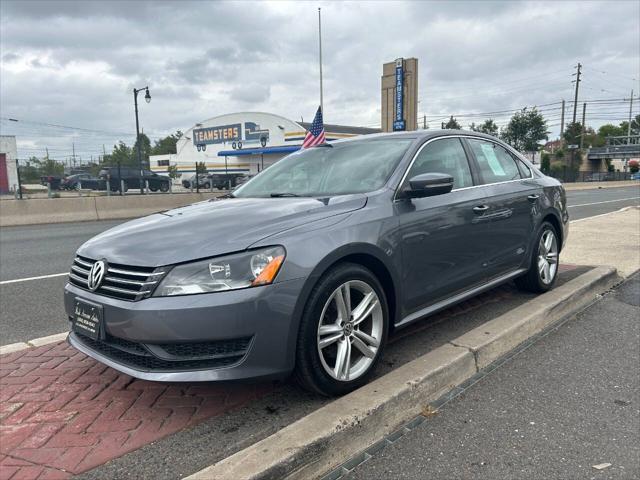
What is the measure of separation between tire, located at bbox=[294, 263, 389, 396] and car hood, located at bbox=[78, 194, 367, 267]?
0.39 metres

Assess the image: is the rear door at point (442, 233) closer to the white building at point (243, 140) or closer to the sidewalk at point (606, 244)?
the sidewalk at point (606, 244)

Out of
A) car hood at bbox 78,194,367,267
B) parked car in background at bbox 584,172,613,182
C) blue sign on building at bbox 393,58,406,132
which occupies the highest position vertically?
blue sign on building at bbox 393,58,406,132

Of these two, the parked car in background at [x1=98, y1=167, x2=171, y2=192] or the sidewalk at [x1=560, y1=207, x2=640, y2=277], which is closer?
the sidewalk at [x1=560, y1=207, x2=640, y2=277]

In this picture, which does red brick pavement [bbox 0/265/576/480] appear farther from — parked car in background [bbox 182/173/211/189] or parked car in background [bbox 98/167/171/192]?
parked car in background [bbox 182/173/211/189]

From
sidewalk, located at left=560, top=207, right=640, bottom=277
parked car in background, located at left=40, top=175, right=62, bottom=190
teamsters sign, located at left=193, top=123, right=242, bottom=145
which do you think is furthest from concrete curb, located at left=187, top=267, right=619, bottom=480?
teamsters sign, located at left=193, top=123, right=242, bottom=145

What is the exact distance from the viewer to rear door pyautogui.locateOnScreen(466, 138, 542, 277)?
4.20 metres

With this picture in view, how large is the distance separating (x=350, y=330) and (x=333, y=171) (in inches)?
54.5

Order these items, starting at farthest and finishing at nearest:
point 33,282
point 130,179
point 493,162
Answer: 1. point 130,179
2. point 33,282
3. point 493,162

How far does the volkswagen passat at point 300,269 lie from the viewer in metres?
2.50

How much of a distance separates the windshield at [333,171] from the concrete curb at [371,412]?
1237 millimetres

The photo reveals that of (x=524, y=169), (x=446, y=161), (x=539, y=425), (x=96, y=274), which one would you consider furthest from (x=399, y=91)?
Answer: (x=96, y=274)

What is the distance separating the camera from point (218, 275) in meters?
2.50

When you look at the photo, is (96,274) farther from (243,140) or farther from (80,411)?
(243,140)

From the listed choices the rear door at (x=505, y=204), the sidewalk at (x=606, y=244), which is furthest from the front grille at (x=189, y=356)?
the sidewalk at (x=606, y=244)
